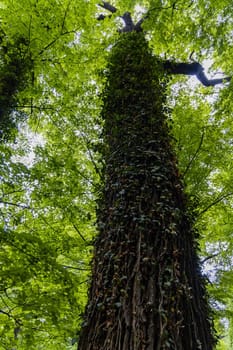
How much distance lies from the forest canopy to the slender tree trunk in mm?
1052

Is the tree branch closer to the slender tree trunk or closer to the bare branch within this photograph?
the bare branch

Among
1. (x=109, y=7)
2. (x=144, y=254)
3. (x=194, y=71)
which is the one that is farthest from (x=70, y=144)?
(x=109, y=7)

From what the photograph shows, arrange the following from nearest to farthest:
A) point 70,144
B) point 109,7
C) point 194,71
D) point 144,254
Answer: point 144,254
point 70,144
point 194,71
point 109,7

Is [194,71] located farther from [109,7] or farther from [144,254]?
[144,254]

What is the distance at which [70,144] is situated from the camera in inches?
210

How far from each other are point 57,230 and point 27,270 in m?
0.94

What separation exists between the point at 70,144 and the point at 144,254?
12.3 feet

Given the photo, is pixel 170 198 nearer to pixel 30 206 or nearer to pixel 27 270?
pixel 27 270

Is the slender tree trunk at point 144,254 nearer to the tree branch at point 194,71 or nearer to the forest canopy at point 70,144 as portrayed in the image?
the forest canopy at point 70,144

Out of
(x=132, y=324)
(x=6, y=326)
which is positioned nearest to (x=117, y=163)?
(x=132, y=324)

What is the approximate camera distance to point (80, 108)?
546 centimetres

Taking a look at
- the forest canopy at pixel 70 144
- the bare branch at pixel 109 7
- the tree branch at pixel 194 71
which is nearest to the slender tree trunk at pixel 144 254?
the forest canopy at pixel 70 144

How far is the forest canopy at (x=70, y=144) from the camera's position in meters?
3.78

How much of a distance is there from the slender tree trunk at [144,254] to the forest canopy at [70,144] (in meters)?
1.05
